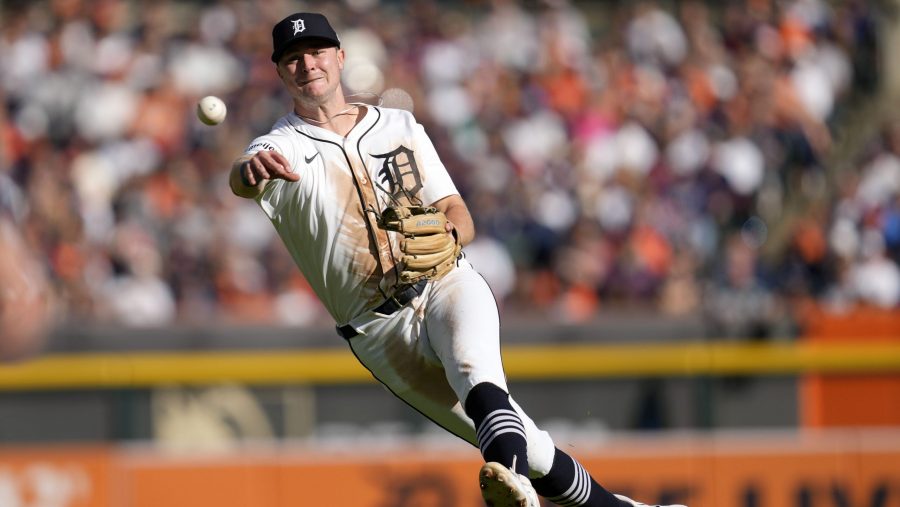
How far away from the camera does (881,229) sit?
43.4 feet

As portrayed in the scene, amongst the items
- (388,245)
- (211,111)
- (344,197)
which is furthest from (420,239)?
(211,111)

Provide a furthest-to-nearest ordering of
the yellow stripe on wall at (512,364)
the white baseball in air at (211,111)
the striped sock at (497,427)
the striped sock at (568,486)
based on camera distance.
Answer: the yellow stripe on wall at (512,364), the striped sock at (568,486), the white baseball in air at (211,111), the striped sock at (497,427)

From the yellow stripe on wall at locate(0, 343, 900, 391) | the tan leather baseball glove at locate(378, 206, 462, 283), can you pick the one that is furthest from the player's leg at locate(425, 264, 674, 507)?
the yellow stripe on wall at locate(0, 343, 900, 391)

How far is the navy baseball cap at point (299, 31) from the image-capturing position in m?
5.81

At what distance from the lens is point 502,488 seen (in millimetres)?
5094

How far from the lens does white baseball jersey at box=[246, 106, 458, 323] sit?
5.91 metres

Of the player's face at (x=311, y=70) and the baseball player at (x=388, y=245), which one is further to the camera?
the player's face at (x=311, y=70)

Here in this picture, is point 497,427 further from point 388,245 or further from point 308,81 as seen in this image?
point 308,81

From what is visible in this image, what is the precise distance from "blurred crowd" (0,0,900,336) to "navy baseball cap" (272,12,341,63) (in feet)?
19.3

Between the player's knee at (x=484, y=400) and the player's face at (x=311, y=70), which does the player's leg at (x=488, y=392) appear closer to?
the player's knee at (x=484, y=400)

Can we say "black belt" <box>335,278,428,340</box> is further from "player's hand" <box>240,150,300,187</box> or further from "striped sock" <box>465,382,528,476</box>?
"player's hand" <box>240,150,300,187</box>

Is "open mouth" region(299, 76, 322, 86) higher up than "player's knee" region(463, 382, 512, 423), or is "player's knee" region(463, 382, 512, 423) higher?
"open mouth" region(299, 76, 322, 86)

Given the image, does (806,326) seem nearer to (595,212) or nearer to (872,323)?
(872,323)

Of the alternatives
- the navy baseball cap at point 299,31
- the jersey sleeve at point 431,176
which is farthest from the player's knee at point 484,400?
the navy baseball cap at point 299,31
